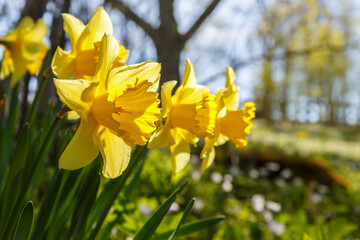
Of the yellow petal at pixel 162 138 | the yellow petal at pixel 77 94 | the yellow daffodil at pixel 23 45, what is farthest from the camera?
the yellow daffodil at pixel 23 45

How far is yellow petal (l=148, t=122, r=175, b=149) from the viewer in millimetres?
692

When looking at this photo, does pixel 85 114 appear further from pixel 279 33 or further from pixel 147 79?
pixel 279 33

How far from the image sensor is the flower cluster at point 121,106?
604 millimetres

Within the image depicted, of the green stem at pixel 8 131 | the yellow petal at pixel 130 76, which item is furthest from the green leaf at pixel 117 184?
the green stem at pixel 8 131

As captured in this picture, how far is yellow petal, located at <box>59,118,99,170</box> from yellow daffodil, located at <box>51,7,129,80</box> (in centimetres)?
15

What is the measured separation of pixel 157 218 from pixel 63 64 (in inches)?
16.6

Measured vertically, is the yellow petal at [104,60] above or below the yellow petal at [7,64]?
above

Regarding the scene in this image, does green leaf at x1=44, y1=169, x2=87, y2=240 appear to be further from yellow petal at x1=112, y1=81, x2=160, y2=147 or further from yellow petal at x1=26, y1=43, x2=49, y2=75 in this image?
yellow petal at x1=26, y1=43, x2=49, y2=75

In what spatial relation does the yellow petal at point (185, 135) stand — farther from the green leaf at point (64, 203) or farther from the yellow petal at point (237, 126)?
the green leaf at point (64, 203)

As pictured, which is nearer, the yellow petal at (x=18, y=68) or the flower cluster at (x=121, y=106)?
the flower cluster at (x=121, y=106)

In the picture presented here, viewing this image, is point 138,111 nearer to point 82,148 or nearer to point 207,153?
point 82,148

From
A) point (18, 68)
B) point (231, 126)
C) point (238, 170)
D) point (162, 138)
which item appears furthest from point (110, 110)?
point (238, 170)

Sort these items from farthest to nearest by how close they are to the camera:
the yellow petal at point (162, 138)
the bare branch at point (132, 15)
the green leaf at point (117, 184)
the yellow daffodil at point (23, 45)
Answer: the bare branch at point (132, 15), the yellow daffodil at point (23, 45), the green leaf at point (117, 184), the yellow petal at point (162, 138)

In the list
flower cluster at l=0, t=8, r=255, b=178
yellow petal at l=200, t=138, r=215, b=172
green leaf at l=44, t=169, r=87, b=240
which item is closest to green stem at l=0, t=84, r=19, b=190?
flower cluster at l=0, t=8, r=255, b=178
